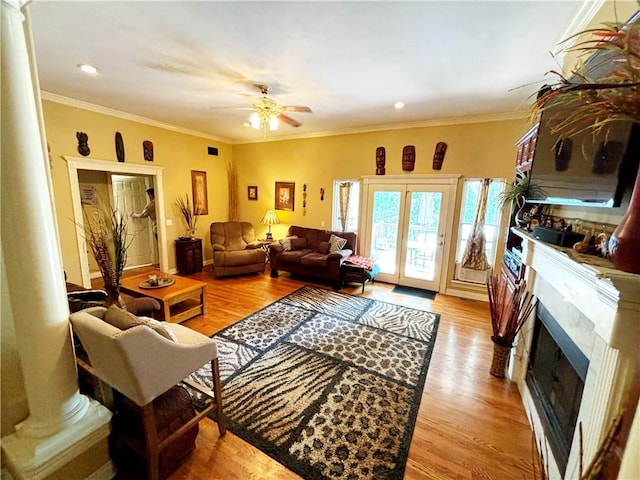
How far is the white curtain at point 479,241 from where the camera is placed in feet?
13.4

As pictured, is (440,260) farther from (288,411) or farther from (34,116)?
(34,116)

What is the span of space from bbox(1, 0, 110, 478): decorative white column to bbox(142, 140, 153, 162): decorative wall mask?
13.2 feet

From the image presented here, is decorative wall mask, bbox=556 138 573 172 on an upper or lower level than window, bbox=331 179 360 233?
upper

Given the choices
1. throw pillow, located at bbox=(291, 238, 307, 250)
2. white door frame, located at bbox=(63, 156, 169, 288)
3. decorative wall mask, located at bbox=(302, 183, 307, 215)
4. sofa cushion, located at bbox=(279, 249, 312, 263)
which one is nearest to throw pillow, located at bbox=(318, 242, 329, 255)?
sofa cushion, located at bbox=(279, 249, 312, 263)

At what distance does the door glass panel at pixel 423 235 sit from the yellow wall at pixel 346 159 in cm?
33

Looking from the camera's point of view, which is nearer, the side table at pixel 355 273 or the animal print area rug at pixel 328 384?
the animal print area rug at pixel 328 384

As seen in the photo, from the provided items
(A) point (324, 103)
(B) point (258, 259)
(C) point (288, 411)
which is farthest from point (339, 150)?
(C) point (288, 411)

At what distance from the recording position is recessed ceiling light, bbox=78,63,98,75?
2680 millimetres

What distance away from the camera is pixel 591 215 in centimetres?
165

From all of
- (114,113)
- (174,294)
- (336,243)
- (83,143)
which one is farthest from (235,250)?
(114,113)

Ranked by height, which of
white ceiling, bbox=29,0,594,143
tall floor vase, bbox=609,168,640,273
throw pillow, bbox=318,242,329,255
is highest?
white ceiling, bbox=29,0,594,143

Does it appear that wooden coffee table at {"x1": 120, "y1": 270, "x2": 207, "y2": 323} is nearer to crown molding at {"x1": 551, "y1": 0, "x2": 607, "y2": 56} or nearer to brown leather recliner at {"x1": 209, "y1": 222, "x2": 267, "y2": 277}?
brown leather recliner at {"x1": 209, "y1": 222, "x2": 267, "y2": 277}

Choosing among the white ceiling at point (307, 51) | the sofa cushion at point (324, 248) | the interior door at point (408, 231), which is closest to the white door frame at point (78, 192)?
the white ceiling at point (307, 51)

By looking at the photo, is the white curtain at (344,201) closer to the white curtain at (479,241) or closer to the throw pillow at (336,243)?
the throw pillow at (336,243)
